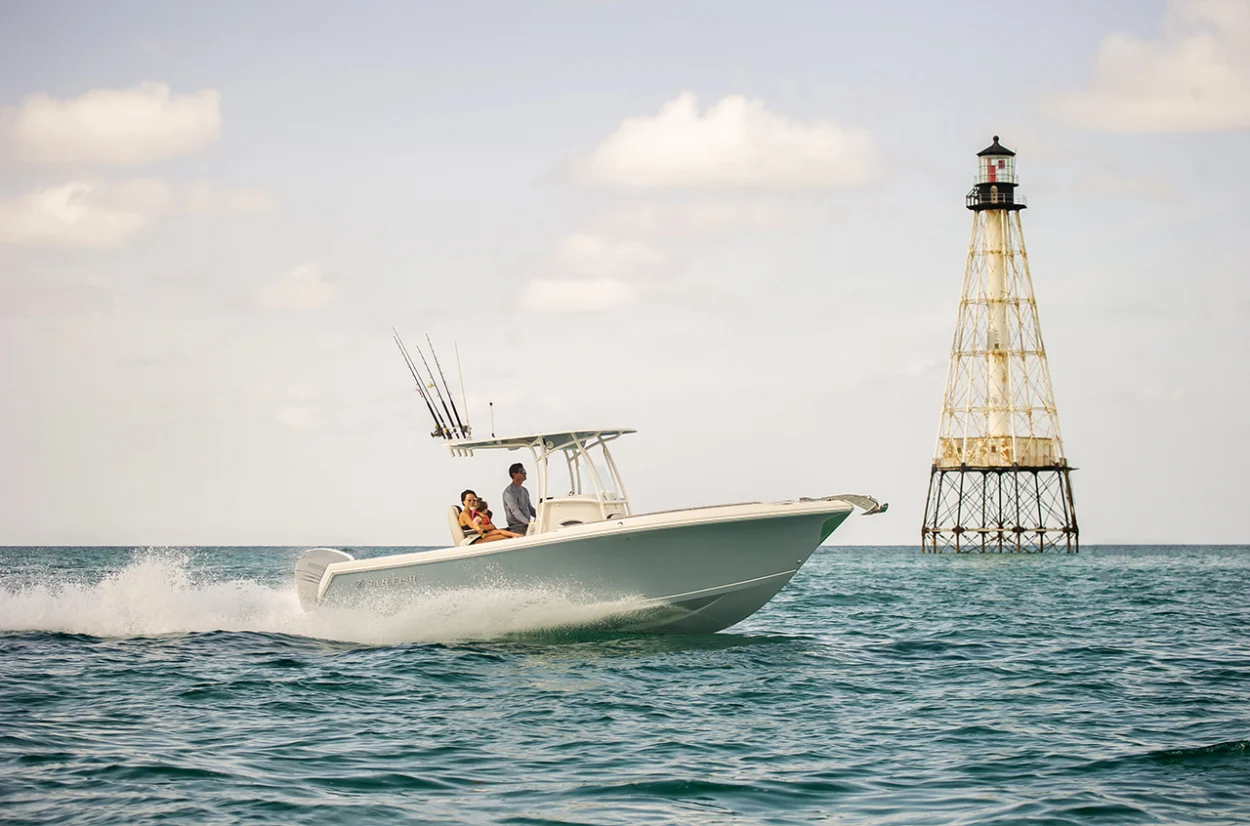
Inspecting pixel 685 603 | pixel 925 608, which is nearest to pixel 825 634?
pixel 685 603

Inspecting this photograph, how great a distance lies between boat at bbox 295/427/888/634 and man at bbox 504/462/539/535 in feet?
0.72

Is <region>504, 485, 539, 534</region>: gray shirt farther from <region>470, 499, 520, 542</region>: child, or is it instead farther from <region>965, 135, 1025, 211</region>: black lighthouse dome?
<region>965, 135, 1025, 211</region>: black lighthouse dome

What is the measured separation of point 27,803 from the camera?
29.4 feet

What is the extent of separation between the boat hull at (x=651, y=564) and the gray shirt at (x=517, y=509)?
84cm

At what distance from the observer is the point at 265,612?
2070cm

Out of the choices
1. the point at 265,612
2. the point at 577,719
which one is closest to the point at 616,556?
the point at 577,719

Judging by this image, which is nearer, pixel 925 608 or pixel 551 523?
pixel 551 523

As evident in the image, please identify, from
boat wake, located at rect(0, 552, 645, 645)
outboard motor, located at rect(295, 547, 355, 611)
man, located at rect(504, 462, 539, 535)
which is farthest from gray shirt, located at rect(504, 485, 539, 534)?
outboard motor, located at rect(295, 547, 355, 611)

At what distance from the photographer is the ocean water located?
30.1 feet

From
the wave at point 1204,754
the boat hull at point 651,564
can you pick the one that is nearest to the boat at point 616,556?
the boat hull at point 651,564

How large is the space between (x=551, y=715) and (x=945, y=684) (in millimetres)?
4664

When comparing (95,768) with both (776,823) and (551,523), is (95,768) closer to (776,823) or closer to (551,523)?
(776,823)

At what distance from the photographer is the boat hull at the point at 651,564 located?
16250 millimetres

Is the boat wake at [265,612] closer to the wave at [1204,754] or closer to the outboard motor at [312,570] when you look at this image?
the outboard motor at [312,570]
